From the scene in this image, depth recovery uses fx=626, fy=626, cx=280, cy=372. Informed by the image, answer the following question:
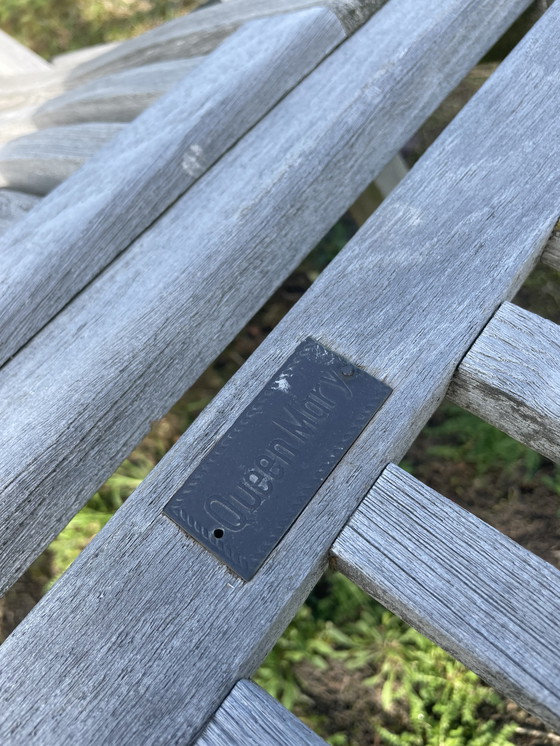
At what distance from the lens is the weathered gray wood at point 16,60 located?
2895mm

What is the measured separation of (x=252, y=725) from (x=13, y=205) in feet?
4.59

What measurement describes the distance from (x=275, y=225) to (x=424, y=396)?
451 mm

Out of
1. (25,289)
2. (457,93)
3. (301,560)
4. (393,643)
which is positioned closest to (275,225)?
(25,289)

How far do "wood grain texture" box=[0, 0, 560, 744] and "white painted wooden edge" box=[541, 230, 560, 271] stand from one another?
3 centimetres

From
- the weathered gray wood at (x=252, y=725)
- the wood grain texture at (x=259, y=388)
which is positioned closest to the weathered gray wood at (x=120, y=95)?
the wood grain texture at (x=259, y=388)

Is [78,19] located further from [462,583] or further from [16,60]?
[462,583]

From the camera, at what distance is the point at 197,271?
1.13 metres

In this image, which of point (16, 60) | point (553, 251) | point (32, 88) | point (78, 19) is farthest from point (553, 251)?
point (78, 19)

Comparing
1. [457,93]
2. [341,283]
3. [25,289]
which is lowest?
[457,93]

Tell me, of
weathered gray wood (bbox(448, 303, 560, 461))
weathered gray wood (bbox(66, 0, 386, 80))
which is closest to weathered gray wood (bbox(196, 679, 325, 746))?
weathered gray wood (bbox(448, 303, 560, 461))

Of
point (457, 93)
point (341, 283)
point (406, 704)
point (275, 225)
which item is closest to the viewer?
point (341, 283)

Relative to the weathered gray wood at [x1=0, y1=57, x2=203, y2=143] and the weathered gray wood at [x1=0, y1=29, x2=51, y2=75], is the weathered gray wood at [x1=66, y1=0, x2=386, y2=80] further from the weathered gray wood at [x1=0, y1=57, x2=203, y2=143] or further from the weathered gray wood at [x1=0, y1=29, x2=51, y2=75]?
the weathered gray wood at [x1=0, y1=29, x2=51, y2=75]

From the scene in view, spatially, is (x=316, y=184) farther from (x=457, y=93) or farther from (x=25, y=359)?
(x=457, y=93)

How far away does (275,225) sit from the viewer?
3.90 feet
